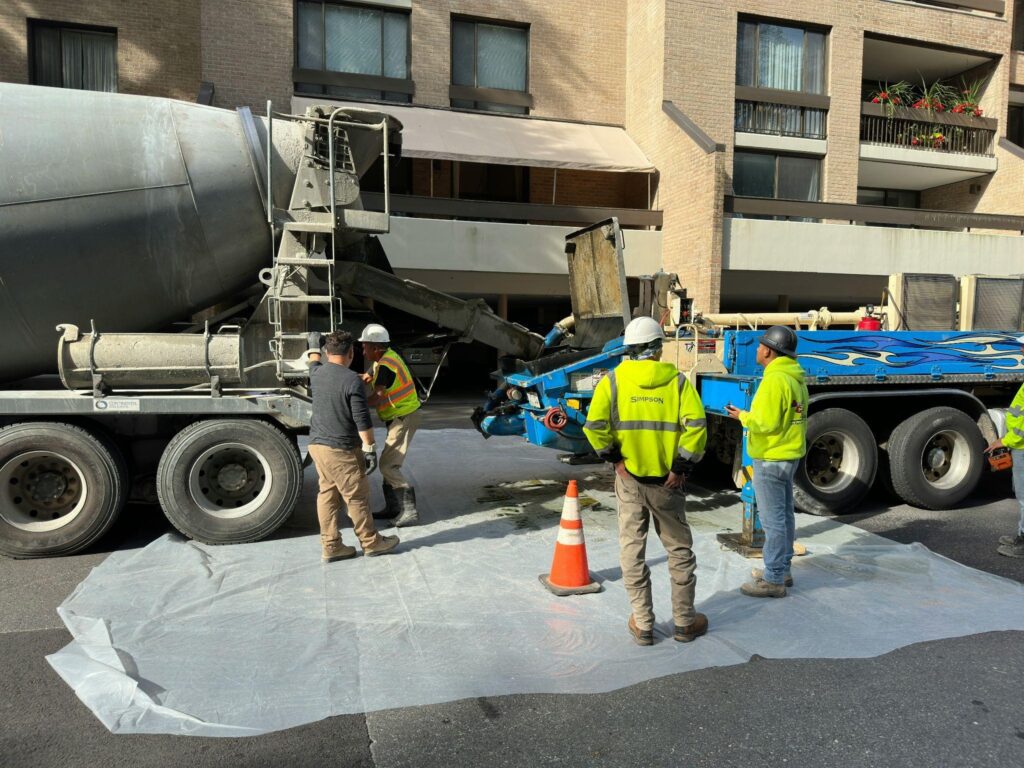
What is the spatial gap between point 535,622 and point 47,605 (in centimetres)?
298

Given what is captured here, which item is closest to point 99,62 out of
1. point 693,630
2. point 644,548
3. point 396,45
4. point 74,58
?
point 74,58

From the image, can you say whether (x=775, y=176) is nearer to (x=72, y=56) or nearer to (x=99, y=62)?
(x=99, y=62)

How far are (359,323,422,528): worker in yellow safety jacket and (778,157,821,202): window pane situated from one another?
13.6m

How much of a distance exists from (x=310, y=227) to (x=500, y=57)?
40.9 feet

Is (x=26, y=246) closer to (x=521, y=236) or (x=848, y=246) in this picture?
(x=521, y=236)

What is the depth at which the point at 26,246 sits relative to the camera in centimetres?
498

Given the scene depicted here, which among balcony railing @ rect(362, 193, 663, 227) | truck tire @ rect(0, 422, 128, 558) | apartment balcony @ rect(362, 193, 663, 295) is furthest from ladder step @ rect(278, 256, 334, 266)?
balcony railing @ rect(362, 193, 663, 227)

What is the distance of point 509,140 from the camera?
14680mm

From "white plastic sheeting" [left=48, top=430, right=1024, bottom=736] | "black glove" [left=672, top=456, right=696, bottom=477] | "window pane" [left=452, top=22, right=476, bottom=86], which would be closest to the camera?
"white plastic sheeting" [left=48, top=430, right=1024, bottom=736]

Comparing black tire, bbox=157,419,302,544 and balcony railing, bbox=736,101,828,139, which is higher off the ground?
balcony railing, bbox=736,101,828,139

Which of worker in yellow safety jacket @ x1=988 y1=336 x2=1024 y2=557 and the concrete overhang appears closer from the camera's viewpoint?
worker in yellow safety jacket @ x1=988 y1=336 x2=1024 y2=557

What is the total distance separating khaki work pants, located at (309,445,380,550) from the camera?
4.97 metres

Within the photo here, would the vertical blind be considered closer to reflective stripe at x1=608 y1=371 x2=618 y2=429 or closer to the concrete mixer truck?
the concrete mixer truck

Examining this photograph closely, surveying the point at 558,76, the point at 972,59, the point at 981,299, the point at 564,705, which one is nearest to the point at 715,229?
the point at 558,76
